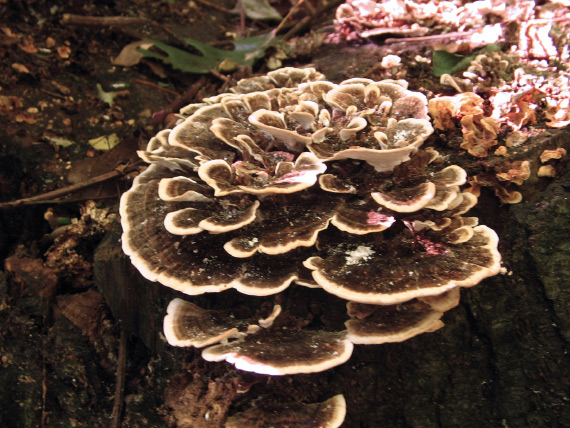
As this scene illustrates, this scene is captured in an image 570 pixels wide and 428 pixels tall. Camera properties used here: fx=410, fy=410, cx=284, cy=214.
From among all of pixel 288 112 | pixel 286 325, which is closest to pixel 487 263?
pixel 286 325

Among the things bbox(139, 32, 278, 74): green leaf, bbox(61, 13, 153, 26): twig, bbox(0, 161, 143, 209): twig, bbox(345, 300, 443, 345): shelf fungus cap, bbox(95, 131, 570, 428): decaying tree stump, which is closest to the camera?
bbox(345, 300, 443, 345): shelf fungus cap

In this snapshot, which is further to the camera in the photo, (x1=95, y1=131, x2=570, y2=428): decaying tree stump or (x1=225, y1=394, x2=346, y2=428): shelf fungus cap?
(x1=95, y1=131, x2=570, y2=428): decaying tree stump

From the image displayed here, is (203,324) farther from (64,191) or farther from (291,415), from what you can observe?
(64,191)

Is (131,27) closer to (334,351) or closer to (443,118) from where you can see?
(443,118)

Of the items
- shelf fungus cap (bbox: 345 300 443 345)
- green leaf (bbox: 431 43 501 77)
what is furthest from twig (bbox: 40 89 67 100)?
shelf fungus cap (bbox: 345 300 443 345)

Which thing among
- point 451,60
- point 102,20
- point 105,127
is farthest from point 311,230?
point 102,20

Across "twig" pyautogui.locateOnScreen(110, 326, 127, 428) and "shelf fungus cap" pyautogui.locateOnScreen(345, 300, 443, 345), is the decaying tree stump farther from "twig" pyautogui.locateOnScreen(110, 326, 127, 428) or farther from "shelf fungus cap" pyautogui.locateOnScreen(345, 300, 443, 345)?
"twig" pyautogui.locateOnScreen(110, 326, 127, 428)
